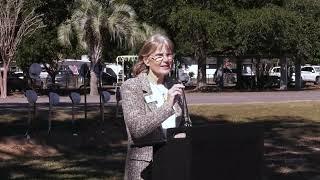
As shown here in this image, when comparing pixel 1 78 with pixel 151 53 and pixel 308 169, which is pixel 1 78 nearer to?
pixel 308 169

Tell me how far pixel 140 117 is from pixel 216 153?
0.50 metres

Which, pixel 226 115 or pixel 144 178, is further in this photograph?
pixel 226 115

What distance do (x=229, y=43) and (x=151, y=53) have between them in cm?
3475

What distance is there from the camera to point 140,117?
11.9ft

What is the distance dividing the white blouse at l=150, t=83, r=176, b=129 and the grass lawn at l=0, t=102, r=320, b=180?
136 inches

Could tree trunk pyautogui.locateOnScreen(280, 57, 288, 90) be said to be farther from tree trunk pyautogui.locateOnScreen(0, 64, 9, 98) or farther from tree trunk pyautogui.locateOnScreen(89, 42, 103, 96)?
tree trunk pyautogui.locateOnScreen(0, 64, 9, 98)

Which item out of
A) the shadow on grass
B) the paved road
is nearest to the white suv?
the paved road

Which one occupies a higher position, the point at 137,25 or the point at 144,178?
the point at 137,25

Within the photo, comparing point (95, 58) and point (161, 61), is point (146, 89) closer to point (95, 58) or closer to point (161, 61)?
point (161, 61)

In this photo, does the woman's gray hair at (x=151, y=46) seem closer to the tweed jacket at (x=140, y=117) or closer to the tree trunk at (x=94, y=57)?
the tweed jacket at (x=140, y=117)

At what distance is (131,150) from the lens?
12.6 ft

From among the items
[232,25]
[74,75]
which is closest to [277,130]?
[232,25]

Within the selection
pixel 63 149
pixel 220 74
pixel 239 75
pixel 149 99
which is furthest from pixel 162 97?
pixel 239 75

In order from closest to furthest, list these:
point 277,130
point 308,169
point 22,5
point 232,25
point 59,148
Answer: point 308,169 → point 59,148 → point 277,130 → point 22,5 → point 232,25
